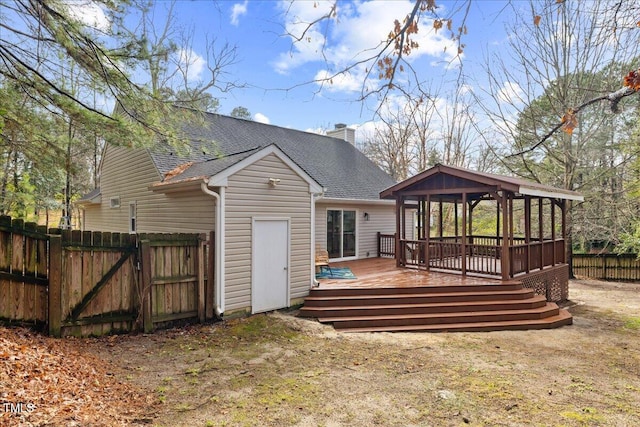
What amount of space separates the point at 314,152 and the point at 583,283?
1285cm

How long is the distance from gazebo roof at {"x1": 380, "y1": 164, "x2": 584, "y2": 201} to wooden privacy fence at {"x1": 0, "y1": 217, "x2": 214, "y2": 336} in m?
6.71

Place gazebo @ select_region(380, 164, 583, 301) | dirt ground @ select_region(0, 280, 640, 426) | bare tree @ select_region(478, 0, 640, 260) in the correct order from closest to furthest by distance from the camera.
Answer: dirt ground @ select_region(0, 280, 640, 426)
gazebo @ select_region(380, 164, 583, 301)
bare tree @ select_region(478, 0, 640, 260)

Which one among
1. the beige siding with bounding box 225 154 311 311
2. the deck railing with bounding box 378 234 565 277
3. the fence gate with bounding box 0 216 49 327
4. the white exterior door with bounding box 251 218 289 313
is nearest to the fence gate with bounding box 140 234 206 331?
the beige siding with bounding box 225 154 311 311

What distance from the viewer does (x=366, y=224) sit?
48.2ft

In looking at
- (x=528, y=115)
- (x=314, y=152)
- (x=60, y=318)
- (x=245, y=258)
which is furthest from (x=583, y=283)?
(x=60, y=318)

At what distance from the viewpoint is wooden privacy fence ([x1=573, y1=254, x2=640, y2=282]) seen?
16.2m

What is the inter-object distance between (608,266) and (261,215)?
1706cm

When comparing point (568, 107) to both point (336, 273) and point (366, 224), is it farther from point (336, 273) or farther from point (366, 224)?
point (336, 273)

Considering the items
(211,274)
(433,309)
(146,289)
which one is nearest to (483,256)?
(433,309)

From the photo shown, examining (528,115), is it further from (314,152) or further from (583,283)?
(314,152)

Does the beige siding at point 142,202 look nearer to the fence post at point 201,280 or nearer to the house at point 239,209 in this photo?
the house at point 239,209

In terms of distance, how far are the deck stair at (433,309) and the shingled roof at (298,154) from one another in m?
4.30

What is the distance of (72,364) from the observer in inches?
179

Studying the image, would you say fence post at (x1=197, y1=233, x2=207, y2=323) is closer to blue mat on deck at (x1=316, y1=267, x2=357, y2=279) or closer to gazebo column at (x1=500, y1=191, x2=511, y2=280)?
blue mat on deck at (x1=316, y1=267, x2=357, y2=279)
